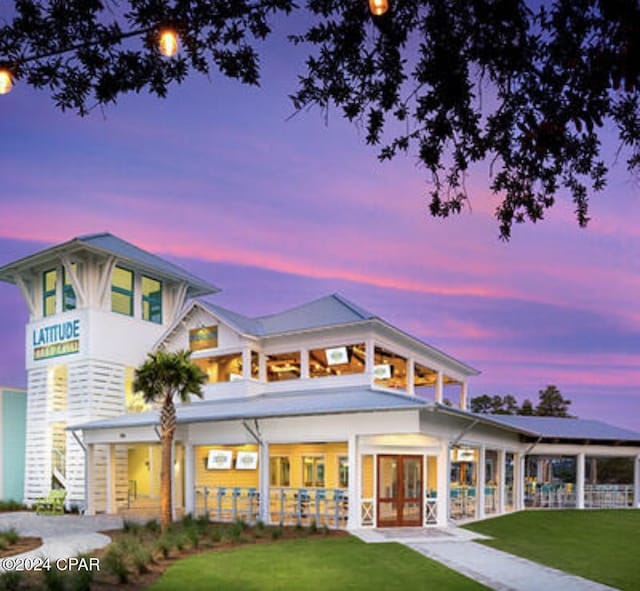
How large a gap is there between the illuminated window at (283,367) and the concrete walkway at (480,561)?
9.28m

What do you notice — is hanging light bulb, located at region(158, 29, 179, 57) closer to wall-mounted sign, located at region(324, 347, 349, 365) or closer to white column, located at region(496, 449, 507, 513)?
wall-mounted sign, located at region(324, 347, 349, 365)

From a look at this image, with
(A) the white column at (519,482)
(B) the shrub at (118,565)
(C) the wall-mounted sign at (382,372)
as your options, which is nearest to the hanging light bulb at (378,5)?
(B) the shrub at (118,565)

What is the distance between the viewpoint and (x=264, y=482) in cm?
2356

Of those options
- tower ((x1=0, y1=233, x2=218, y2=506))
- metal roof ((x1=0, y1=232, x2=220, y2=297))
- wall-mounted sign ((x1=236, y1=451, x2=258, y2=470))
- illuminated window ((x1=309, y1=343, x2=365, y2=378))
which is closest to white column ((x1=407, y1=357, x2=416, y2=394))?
illuminated window ((x1=309, y1=343, x2=365, y2=378))

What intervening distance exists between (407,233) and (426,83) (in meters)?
23.0

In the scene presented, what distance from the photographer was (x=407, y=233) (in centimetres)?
3111

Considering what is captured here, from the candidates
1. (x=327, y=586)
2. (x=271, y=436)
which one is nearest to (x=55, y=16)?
(x=327, y=586)

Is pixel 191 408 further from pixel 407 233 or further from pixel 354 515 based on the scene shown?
pixel 407 233

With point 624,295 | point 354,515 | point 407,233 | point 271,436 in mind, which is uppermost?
point 407,233

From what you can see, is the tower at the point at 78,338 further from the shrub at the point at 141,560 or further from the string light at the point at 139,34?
the string light at the point at 139,34

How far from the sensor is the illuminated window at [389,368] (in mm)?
27766

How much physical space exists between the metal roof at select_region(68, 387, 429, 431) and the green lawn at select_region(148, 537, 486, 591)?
4.44 m

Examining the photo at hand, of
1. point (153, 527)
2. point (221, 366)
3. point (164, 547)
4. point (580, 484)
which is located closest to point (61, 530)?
point (153, 527)

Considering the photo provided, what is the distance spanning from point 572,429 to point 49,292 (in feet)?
84.4
